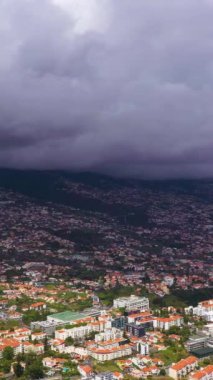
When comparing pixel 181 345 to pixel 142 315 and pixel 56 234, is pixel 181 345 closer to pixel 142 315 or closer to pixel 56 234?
pixel 142 315

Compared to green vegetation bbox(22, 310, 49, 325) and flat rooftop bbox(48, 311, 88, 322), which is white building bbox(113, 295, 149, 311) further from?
green vegetation bbox(22, 310, 49, 325)

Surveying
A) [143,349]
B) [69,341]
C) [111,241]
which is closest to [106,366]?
[143,349]

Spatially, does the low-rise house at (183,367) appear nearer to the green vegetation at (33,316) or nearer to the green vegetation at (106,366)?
the green vegetation at (106,366)

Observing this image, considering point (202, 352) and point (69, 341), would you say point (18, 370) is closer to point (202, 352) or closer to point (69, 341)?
point (69, 341)

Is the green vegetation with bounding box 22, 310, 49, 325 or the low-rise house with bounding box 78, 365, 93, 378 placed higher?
the low-rise house with bounding box 78, 365, 93, 378

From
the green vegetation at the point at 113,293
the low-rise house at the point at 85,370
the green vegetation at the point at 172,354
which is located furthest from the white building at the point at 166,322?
the low-rise house at the point at 85,370

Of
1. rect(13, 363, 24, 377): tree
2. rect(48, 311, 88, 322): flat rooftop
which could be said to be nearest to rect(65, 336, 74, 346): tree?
rect(48, 311, 88, 322): flat rooftop

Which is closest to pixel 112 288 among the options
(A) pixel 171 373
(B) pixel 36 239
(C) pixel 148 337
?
(C) pixel 148 337
